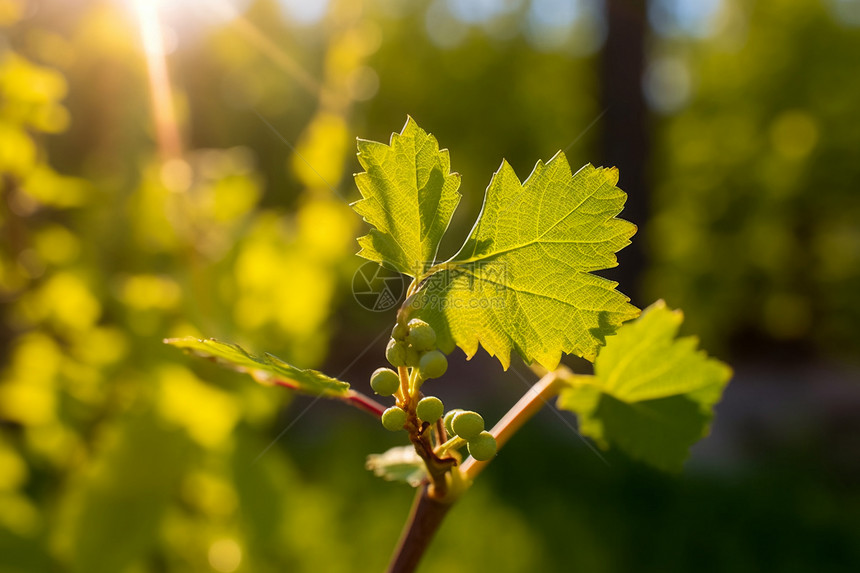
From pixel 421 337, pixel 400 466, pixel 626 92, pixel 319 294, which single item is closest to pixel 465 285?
pixel 421 337

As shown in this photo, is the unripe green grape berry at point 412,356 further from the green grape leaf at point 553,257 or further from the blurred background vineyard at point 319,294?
the blurred background vineyard at point 319,294

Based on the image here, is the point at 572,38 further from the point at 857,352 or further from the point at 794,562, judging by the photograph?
Result: the point at 794,562

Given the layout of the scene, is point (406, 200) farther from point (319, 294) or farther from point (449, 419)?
point (319, 294)

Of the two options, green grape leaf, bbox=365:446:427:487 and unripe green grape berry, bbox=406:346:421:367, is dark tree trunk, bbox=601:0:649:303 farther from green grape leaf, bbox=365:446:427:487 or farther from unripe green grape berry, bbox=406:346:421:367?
unripe green grape berry, bbox=406:346:421:367

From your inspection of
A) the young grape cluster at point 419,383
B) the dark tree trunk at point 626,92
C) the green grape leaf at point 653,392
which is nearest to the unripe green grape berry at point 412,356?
the young grape cluster at point 419,383

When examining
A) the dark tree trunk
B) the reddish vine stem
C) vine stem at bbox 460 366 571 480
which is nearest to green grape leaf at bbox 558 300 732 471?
vine stem at bbox 460 366 571 480
